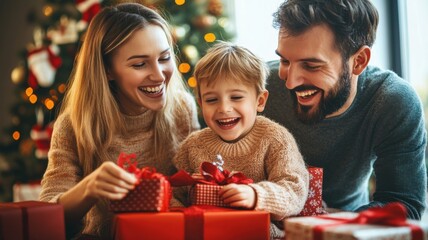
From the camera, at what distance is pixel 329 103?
1.79 m

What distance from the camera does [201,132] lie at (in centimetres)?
174

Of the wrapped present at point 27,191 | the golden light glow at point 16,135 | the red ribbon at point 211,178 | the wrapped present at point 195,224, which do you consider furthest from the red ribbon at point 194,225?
the golden light glow at point 16,135

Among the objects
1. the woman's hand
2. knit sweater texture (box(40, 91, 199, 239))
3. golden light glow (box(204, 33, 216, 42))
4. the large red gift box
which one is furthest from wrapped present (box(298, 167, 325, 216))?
golden light glow (box(204, 33, 216, 42))

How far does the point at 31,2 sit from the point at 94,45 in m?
3.12

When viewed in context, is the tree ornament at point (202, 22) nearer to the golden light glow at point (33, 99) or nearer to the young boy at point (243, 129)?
the golden light glow at point (33, 99)

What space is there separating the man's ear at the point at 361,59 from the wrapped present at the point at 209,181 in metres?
0.51

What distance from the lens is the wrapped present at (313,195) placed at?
167 centimetres

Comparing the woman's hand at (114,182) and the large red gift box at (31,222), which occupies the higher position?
the woman's hand at (114,182)

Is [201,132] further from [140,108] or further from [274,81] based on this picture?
[274,81]

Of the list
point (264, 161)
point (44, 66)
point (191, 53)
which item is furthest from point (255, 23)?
point (264, 161)

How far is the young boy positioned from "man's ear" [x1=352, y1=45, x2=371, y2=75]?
0.28 meters

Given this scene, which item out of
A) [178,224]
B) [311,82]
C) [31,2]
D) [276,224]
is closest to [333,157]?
[311,82]

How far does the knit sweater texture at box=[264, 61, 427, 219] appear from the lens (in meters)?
1.72

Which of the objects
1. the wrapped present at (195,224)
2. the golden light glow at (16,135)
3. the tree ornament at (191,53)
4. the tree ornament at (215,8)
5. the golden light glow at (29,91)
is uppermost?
the tree ornament at (215,8)
